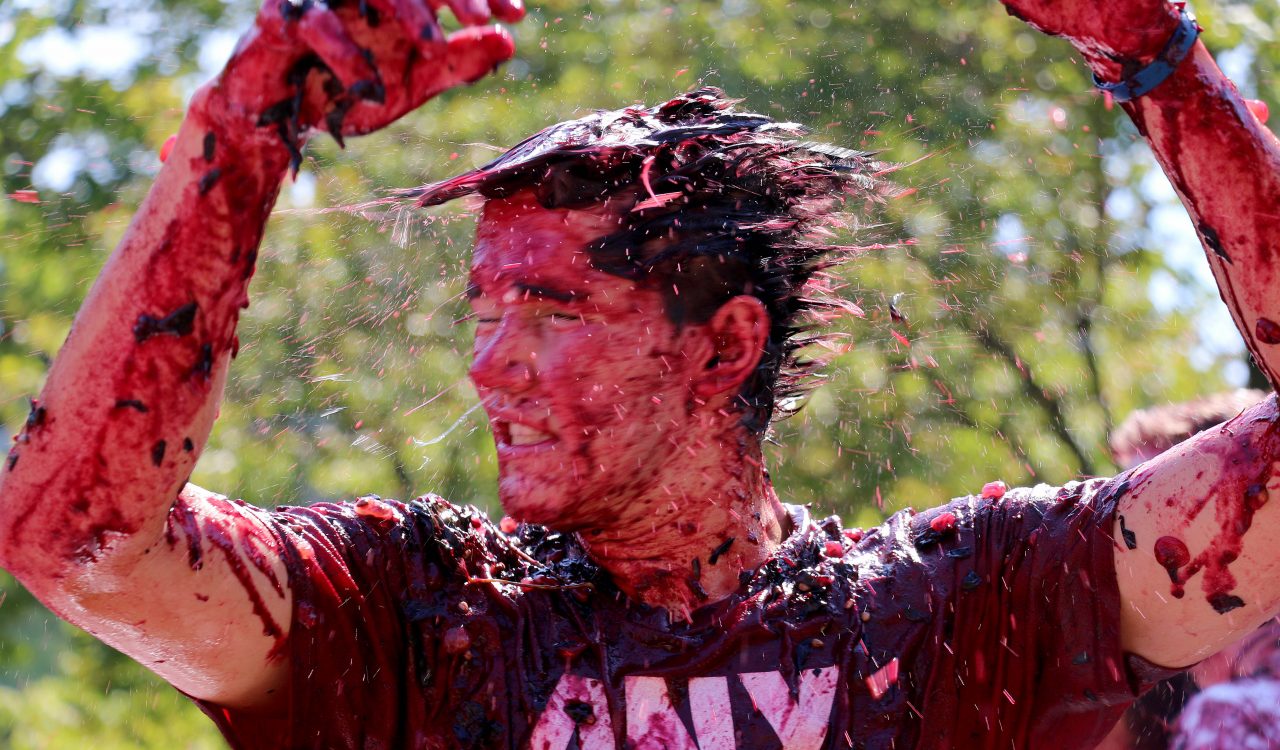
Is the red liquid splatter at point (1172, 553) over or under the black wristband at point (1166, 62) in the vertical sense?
under

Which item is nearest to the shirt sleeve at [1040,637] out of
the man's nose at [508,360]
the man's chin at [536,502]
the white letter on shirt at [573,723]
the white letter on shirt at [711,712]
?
the white letter on shirt at [711,712]

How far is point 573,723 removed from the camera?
2219 mm

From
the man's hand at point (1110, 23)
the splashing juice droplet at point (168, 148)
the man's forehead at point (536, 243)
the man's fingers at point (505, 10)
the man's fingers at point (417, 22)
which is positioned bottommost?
the man's forehead at point (536, 243)

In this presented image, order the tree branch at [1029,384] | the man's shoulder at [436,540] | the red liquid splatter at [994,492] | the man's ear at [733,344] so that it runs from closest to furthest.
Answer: the man's shoulder at [436,540] < the red liquid splatter at [994,492] < the man's ear at [733,344] < the tree branch at [1029,384]

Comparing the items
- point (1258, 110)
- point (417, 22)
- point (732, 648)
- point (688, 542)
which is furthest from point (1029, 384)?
point (417, 22)

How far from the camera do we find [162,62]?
7051 mm

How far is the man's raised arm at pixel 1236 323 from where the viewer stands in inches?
72.4

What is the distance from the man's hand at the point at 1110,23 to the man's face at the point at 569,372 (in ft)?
3.02

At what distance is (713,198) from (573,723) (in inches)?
41.8

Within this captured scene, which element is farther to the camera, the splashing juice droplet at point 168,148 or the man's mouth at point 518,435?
the man's mouth at point 518,435

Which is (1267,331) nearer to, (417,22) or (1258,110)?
(1258,110)

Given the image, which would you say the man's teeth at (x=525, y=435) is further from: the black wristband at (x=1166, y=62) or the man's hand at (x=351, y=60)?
the black wristband at (x=1166, y=62)

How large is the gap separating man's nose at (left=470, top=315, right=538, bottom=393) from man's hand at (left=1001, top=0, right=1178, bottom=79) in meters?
1.02

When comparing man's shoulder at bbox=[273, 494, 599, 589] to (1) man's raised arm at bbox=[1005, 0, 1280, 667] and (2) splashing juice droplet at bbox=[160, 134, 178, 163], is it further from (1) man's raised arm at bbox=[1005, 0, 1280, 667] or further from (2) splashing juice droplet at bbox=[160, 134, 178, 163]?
(1) man's raised arm at bbox=[1005, 0, 1280, 667]
